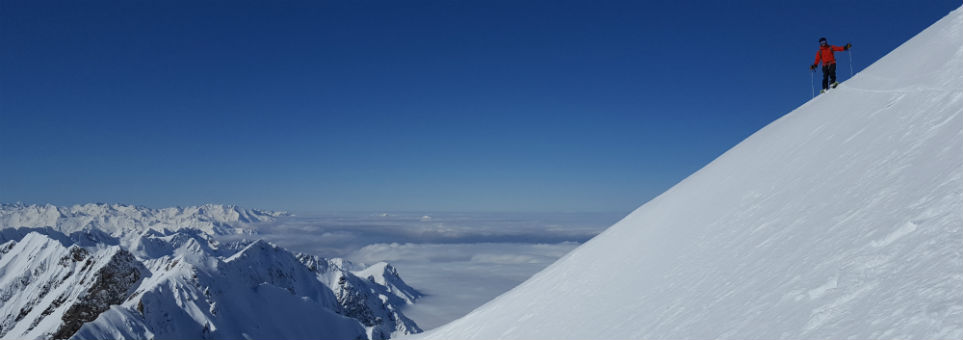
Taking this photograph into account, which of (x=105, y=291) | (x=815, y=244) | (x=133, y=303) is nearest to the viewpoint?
(x=815, y=244)

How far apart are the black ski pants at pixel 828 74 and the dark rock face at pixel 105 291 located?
396 ft

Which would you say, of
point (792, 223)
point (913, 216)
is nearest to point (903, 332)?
point (913, 216)

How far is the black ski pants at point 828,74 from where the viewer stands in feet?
46.2

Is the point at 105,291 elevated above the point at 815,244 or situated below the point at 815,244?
below

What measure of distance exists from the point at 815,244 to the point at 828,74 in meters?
12.9

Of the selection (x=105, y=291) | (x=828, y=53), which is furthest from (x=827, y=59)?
(x=105, y=291)

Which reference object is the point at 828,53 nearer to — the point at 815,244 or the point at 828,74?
the point at 828,74

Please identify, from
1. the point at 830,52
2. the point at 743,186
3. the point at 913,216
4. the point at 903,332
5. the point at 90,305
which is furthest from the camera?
the point at 90,305

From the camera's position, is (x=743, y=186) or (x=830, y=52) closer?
(x=743, y=186)

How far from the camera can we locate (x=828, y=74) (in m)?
14.5

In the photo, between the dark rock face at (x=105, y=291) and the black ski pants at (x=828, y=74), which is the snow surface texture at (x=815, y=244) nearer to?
the black ski pants at (x=828, y=74)

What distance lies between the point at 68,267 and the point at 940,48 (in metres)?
163

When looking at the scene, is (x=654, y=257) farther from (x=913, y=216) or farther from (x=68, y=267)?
(x=68, y=267)

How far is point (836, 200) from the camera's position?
5496 mm
